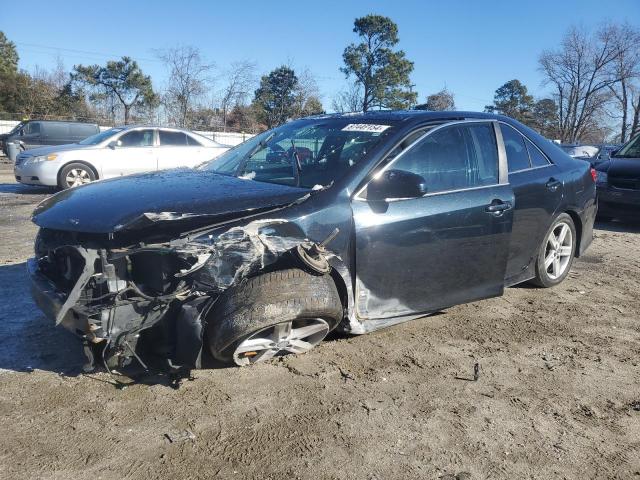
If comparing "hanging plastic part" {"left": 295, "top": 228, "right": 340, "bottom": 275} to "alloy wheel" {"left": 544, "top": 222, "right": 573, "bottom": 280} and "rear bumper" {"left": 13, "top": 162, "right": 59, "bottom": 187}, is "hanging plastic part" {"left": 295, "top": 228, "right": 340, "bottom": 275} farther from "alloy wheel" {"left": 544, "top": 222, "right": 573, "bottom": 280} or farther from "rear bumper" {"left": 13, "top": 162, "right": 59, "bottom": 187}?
"rear bumper" {"left": 13, "top": 162, "right": 59, "bottom": 187}

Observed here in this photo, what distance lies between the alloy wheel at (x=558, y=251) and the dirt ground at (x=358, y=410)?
894 mm

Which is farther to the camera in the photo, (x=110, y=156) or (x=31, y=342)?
(x=110, y=156)

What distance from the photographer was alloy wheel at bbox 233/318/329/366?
3.01 m

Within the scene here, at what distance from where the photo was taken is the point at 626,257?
6570mm

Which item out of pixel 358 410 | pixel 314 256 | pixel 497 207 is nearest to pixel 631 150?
pixel 497 207

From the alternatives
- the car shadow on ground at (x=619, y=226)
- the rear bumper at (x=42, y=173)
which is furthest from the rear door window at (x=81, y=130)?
the car shadow on ground at (x=619, y=226)

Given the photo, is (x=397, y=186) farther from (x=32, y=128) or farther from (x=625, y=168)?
(x=32, y=128)

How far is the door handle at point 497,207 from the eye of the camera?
383 cm

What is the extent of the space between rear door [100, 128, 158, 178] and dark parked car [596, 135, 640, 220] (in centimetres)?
904

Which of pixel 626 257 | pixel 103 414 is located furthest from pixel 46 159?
pixel 626 257

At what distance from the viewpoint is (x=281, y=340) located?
3090 mm

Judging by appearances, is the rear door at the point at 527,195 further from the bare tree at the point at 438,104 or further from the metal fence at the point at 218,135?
the metal fence at the point at 218,135

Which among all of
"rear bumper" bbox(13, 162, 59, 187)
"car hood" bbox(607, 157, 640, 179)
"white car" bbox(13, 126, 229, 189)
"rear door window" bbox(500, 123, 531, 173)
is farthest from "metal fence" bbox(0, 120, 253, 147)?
"rear door window" bbox(500, 123, 531, 173)

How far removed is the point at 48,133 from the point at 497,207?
17752 mm
